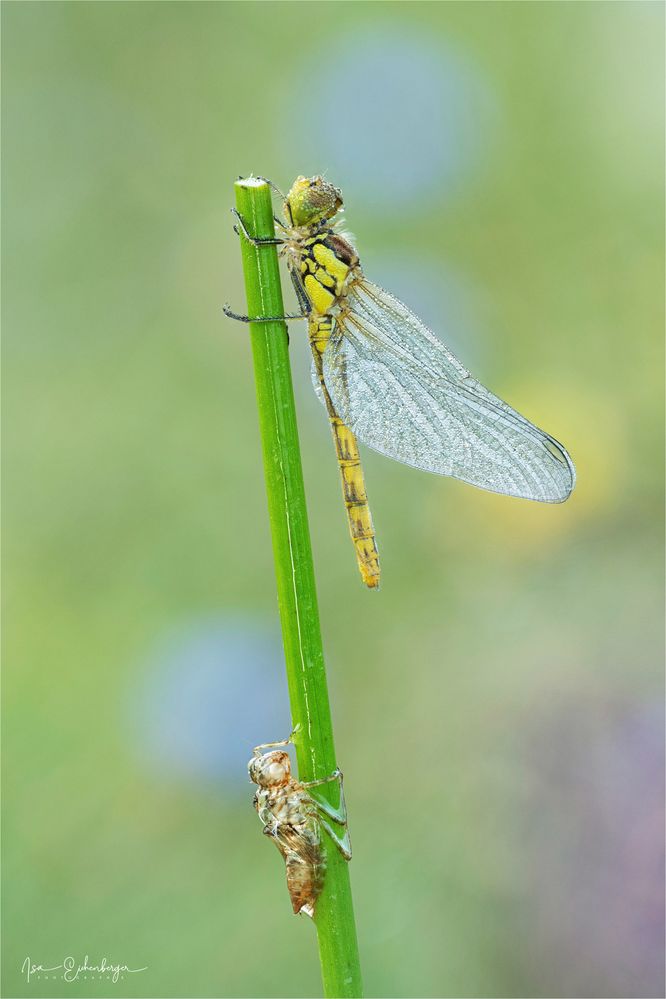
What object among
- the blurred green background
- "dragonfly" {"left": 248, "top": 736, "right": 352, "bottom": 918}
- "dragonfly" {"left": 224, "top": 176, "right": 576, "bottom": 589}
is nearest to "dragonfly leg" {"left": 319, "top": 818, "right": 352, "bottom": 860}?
"dragonfly" {"left": 248, "top": 736, "right": 352, "bottom": 918}

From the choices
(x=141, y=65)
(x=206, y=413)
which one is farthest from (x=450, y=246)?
(x=141, y=65)

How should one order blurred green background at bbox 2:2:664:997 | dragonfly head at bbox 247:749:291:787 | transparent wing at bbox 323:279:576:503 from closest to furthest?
dragonfly head at bbox 247:749:291:787
transparent wing at bbox 323:279:576:503
blurred green background at bbox 2:2:664:997

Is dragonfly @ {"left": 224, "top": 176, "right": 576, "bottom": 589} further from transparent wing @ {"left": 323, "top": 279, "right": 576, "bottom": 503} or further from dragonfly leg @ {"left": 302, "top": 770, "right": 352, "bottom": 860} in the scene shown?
dragonfly leg @ {"left": 302, "top": 770, "right": 352, "bottom": 860}

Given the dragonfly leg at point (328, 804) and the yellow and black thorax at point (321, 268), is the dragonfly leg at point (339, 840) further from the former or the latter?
the yellow and black thorax at point (321, 268)

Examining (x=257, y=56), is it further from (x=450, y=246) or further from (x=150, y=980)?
(x=150, y=980)

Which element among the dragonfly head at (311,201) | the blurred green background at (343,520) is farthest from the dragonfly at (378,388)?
the blurred green background at (343,520)

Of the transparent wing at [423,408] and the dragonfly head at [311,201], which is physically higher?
the dragonfly head at [311,201]

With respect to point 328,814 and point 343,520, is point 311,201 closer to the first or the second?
point 328,814
